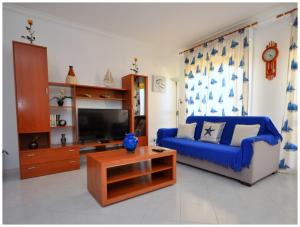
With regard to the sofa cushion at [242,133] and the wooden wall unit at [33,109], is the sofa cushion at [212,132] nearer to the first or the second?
the sofa cushion at [242,133]

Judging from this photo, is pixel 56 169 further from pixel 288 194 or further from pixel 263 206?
pixel 288 194

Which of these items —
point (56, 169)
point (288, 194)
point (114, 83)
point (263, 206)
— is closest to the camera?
point (263, 206)

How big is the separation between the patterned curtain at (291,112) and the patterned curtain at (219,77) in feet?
2.00

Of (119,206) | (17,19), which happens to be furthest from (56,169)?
(17,19)

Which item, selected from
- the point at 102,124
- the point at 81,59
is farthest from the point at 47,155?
the point at 81,59

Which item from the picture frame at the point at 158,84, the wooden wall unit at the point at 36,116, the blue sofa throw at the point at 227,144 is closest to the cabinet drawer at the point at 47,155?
the wooden wall unit at the point at 36,116

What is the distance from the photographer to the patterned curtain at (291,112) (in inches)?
98.3

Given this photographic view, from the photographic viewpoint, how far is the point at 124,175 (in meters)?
1.90

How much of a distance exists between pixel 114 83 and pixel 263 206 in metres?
3.11

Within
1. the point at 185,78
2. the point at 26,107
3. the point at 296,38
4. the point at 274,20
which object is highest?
the point at 274,20

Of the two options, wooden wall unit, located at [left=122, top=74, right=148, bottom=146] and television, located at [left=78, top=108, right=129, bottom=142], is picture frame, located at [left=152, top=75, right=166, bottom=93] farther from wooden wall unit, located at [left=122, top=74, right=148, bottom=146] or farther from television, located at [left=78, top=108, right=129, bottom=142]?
television, located at [left=78, top=108, right=129, bottom=142]

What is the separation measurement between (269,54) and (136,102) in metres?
2.48

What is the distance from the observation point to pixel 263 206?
1638mm

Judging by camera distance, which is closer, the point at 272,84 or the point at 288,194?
the point at 288,194
